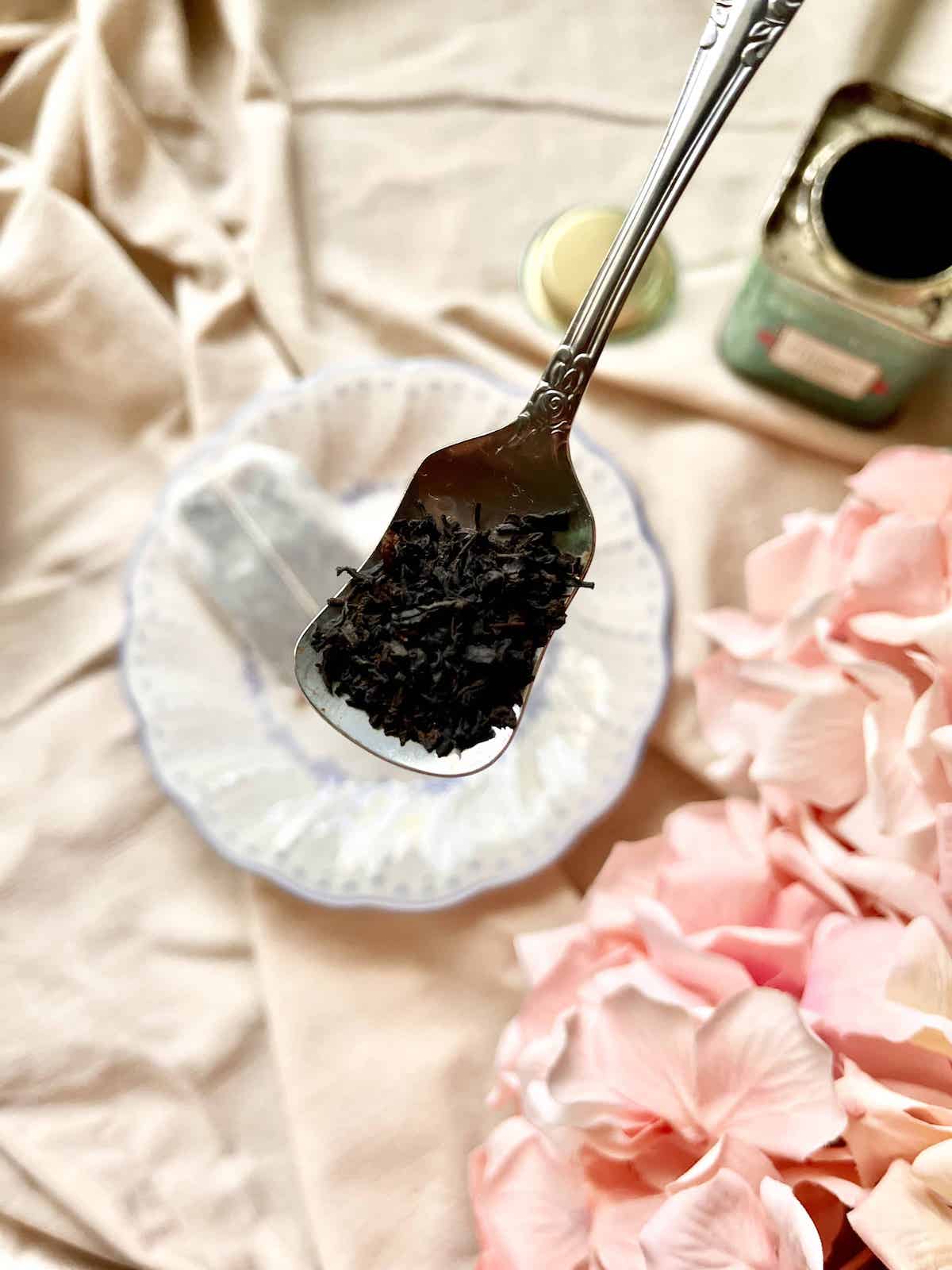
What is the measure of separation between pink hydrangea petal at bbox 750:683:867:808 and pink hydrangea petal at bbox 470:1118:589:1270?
0.61 ft

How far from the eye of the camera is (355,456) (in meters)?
0.65

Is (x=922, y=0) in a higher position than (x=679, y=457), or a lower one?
higher

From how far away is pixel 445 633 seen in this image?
0.45 meters

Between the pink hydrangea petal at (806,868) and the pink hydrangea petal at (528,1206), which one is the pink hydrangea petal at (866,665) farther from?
the pink hydrangea petal at (528,1206)

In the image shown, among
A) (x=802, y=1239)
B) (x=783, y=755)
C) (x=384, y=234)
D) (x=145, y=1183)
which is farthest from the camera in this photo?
(x=384, y=234)

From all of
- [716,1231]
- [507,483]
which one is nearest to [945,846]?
[716,1231]

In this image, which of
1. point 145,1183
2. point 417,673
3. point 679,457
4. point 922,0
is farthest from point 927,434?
point 145,1183

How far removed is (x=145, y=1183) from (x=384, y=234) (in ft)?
1.95

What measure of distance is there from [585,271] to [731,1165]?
1.66 ft

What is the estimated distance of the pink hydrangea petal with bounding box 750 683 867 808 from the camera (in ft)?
1.36

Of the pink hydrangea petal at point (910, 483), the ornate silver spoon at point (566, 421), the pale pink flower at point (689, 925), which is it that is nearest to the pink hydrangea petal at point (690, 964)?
the pale pink flower at point (689, 925)

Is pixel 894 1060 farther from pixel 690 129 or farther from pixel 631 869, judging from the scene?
pixel 690 129

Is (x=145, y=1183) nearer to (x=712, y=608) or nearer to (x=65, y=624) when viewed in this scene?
(x=65, y=624)

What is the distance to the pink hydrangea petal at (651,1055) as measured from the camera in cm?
37
